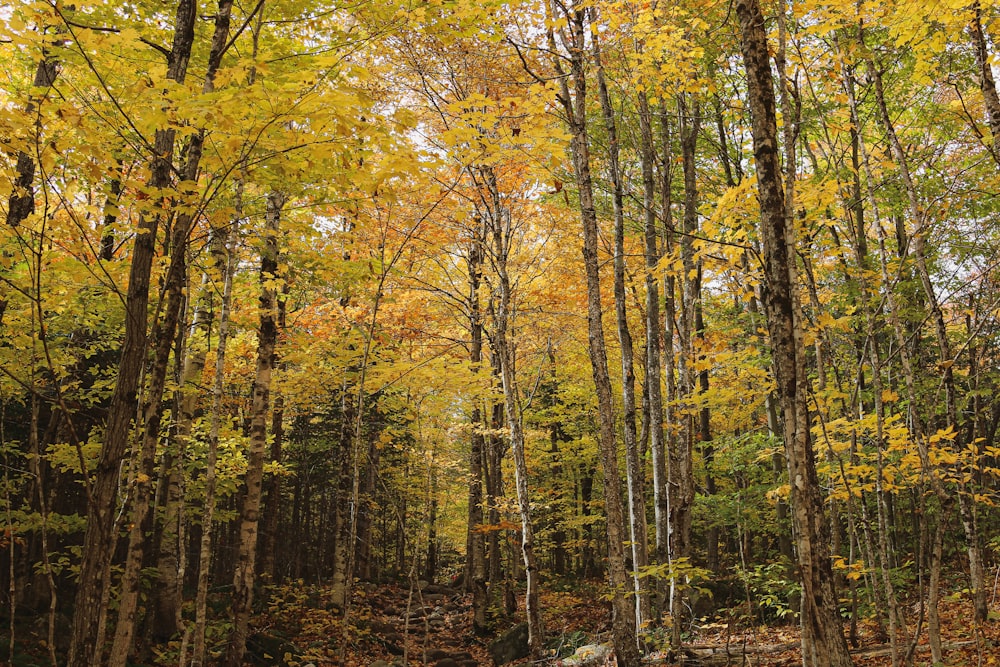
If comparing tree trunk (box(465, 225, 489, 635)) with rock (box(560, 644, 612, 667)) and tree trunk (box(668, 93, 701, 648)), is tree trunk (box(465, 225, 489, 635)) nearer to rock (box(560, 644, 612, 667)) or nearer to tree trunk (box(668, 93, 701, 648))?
rock (box(560, 644, 612, 667))

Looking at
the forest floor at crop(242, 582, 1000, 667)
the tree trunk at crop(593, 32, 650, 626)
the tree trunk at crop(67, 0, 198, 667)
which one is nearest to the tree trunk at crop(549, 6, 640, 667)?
the tree trunk at crop(593, 32, 650, 626)

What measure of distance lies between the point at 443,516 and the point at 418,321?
10811 mm

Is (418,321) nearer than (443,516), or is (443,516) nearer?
(418,321)

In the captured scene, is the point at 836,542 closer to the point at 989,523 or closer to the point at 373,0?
the point at 989,523

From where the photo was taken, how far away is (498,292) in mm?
11469

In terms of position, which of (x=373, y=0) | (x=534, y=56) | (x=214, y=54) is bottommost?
(x=214, y=54)

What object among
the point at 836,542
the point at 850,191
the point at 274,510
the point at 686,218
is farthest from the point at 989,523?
the point at 274,510

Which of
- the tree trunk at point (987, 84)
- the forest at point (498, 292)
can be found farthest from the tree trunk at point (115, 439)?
the tree trunk at point (987, 84)

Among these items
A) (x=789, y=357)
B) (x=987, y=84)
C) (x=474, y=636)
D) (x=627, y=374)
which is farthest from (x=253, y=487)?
(x=987, y=84)

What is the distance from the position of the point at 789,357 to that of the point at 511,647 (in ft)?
29.3

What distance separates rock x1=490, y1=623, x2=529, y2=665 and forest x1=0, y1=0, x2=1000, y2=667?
0.06 metres

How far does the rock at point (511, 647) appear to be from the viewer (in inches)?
400

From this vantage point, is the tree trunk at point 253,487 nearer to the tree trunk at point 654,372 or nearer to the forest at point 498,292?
the forest at point 498,292

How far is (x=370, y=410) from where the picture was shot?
1573cm
